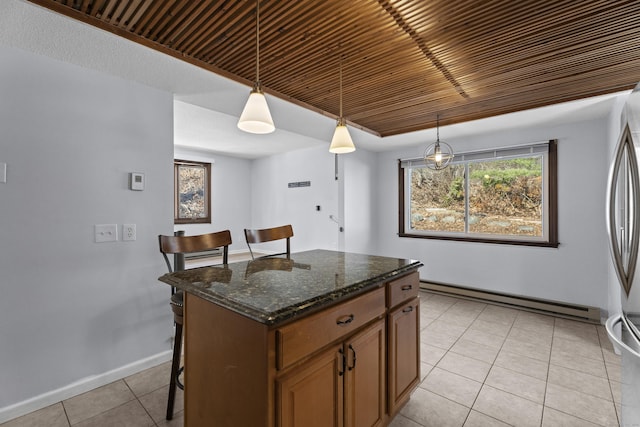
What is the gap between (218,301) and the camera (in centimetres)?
113

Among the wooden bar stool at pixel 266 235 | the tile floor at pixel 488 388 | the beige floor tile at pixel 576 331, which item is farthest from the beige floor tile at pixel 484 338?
the wooden bar stool at pixel 266 235

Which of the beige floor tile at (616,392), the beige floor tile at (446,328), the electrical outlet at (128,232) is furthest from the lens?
the beige floor tile at (446,328)

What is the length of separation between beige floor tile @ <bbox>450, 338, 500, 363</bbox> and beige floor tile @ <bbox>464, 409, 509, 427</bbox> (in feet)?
2.48

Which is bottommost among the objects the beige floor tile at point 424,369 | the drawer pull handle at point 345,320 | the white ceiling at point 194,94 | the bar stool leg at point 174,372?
the beige floor tile at point 424,369

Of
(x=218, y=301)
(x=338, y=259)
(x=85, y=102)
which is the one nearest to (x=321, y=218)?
(x=338, y=259)

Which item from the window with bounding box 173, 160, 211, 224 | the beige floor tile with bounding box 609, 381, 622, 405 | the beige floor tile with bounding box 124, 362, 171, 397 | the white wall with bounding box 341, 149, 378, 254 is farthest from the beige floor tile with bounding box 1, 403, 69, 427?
the window with bounding box 173, 160, 211, 224

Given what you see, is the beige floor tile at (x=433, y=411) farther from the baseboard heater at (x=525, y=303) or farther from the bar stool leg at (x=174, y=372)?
the baseboard heater at (x=525, y=303)

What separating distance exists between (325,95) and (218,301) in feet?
7.30

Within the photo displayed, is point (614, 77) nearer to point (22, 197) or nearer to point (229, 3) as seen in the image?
point (229, 3)

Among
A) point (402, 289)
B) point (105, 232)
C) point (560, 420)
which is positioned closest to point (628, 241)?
point (402, 289)

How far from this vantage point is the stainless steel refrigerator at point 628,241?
1124 mm

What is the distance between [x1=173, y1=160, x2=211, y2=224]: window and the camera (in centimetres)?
588

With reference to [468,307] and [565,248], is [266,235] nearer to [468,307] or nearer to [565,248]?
[468,307]

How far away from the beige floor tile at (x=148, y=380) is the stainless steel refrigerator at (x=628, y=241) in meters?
2.59
